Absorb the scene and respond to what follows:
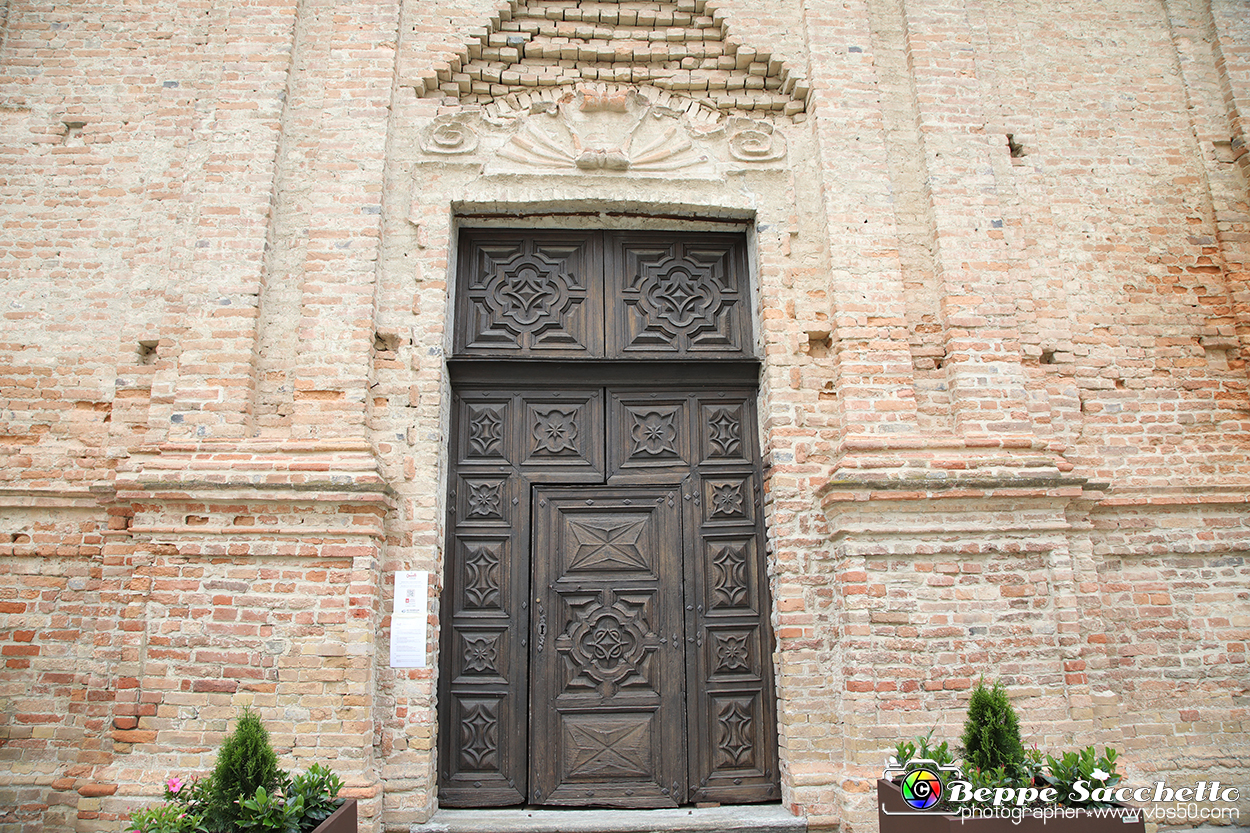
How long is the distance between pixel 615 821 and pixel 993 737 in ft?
7.44

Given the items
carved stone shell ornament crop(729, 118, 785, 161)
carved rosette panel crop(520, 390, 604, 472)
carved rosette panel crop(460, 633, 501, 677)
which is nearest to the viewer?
carved rosette panel crop(460, 633, 501, 677)

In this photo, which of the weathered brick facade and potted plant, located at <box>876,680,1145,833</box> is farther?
the weathered brick facade

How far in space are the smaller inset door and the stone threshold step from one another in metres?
0.13

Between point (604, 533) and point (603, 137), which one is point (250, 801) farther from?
point (603, 137)

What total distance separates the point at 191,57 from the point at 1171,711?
830 cm

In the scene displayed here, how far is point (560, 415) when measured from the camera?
536cm

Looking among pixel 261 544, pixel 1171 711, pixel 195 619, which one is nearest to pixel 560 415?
pixel 261 544

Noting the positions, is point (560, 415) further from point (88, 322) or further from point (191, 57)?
point (191, 57)

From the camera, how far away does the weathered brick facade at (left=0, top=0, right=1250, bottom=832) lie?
4500 millimetres

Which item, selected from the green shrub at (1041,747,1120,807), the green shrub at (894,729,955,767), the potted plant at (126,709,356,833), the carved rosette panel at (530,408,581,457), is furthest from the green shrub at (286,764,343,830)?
the green shrub at (1041,747,1120,807)

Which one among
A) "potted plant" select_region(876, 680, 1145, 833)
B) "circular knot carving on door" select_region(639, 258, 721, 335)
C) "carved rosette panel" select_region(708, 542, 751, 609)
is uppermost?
"circular knot carving on door" select_region(639, 258, 721, 335)

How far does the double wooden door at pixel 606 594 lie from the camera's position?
485 cm

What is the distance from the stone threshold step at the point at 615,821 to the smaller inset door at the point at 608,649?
132 millimetres

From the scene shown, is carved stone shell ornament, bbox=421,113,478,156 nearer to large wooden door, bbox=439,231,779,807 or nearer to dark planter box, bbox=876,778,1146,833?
large wooden door, bbox=439,231,779,807
